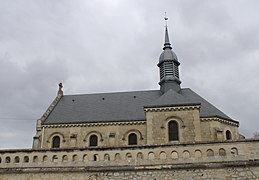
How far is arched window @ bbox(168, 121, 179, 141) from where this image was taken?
24247mm

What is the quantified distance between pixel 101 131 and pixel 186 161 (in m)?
17.4

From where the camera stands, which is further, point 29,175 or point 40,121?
point 40,121

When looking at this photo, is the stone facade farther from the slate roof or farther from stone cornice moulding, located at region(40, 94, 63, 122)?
stone cornice moulding, located at region(40, 94, 63, 122)

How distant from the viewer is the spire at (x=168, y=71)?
33.1m

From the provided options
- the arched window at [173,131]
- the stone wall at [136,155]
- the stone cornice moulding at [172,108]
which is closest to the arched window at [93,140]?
the stone cornice moulding at [172,108]

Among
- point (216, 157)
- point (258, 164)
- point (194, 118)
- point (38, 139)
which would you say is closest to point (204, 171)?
point (216, 157)

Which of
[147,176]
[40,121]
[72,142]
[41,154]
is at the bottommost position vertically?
[147,176]

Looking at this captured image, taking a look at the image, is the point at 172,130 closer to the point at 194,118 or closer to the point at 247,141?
the point at 194,118

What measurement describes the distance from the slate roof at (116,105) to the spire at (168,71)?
1177 mm

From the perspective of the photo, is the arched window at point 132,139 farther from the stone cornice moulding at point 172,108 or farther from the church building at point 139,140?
the stone cornice moulding at point 172,108

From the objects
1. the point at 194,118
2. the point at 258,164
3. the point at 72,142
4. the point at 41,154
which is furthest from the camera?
the point at 72,142

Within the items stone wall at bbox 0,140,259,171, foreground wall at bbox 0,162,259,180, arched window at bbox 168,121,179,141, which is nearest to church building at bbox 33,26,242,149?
arched window at bbox 168,121,179,141

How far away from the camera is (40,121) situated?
28938 mm

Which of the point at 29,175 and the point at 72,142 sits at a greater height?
the point at 72,142
